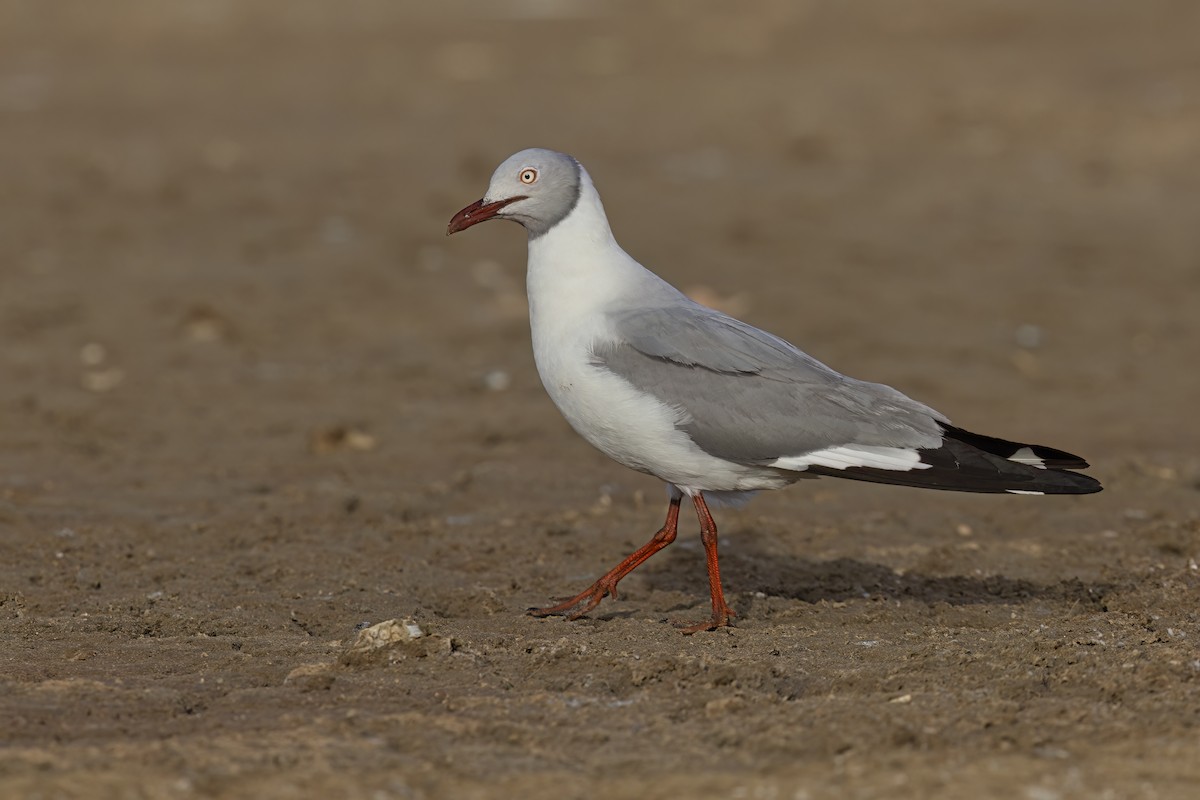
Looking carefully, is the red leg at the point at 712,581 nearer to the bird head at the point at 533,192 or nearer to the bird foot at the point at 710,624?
the bird foot at the point at 710,624

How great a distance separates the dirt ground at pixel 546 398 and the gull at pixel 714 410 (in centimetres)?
53

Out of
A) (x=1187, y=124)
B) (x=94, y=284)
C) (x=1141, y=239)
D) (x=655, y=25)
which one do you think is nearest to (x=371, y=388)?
(x=94, y=284)

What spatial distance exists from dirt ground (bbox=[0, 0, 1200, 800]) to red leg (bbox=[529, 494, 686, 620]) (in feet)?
0.37

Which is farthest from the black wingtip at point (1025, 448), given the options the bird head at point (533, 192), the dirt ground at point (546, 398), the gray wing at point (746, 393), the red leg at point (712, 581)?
the bird head at point (533, 192)

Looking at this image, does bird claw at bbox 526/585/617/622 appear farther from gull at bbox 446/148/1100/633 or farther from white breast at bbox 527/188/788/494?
white breast at bbox 527/188/788/494

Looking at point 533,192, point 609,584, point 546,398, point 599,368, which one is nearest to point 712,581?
point 609,584

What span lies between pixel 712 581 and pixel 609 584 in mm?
400

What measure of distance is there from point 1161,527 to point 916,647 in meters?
2.32

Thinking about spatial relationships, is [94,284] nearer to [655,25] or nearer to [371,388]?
[371,388]

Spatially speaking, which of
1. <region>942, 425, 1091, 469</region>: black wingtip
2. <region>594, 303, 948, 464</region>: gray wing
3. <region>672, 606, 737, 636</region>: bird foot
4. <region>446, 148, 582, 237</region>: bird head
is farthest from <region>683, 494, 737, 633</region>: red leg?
<region>446, 148, 582, 237</region>: bird head

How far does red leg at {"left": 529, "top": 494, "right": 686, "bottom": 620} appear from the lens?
5559 mm

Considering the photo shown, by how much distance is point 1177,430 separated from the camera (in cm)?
858

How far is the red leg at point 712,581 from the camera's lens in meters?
5.30

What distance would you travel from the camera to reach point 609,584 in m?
5.68
